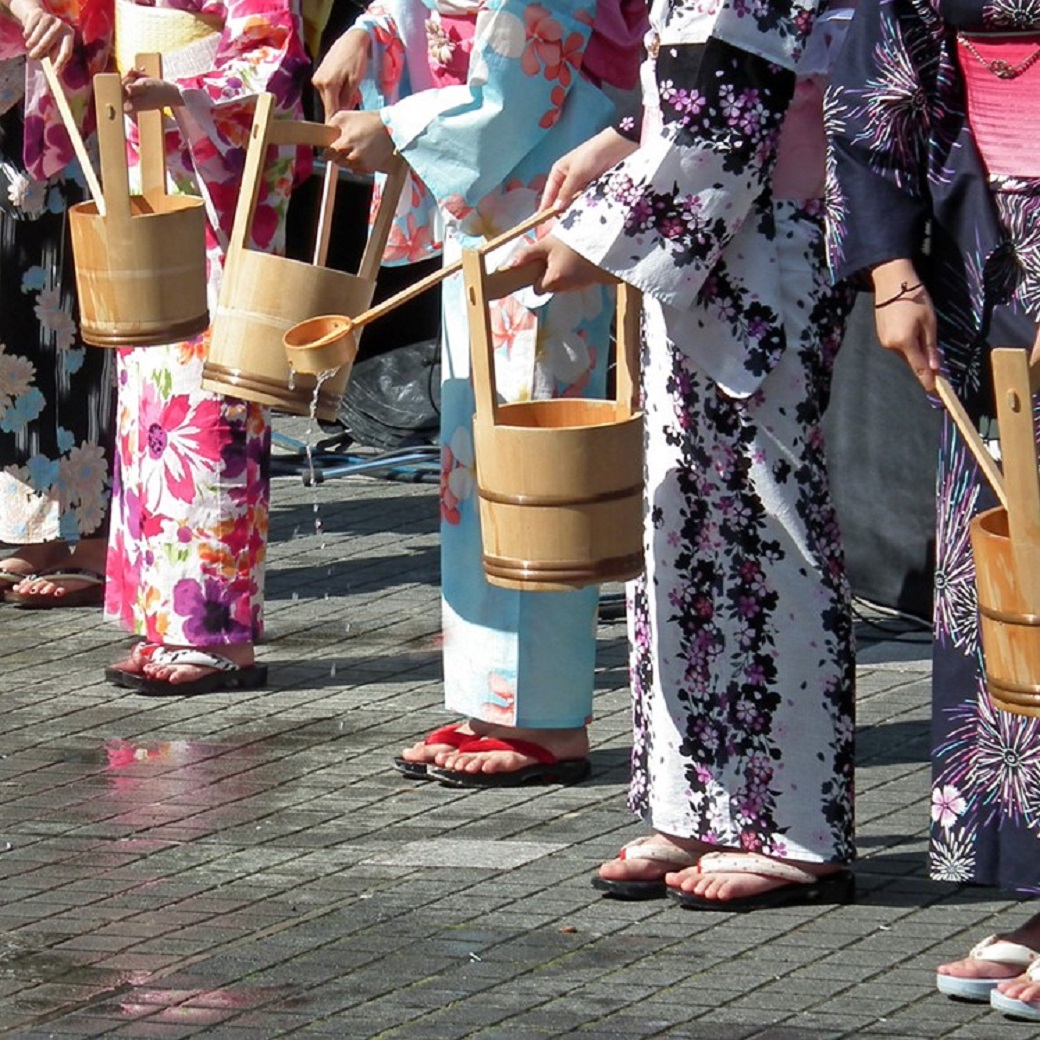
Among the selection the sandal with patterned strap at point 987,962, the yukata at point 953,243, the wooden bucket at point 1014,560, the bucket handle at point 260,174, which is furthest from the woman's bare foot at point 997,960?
the bucket handle at point 260,174

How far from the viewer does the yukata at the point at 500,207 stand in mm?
5414

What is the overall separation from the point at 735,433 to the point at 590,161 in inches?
20.6

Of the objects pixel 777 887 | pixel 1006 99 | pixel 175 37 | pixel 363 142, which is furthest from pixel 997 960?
pixel 175 37

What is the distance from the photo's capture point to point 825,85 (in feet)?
15.2

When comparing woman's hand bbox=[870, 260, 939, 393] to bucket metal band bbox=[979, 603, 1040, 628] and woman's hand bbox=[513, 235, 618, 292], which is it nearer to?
bucket metal band bbox=[979, 603, 1040, 628]

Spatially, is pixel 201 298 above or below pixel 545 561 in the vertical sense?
above

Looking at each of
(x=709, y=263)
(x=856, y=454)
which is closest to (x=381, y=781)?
(x=709, y=263)

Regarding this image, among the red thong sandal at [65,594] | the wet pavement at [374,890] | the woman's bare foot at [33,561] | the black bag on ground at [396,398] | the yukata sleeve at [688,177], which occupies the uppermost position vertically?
the yukata sleeve at [688,177]

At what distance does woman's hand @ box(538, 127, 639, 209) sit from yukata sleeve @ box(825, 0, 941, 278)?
0.60m

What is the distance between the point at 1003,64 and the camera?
4156 mm

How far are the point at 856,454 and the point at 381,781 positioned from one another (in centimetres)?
203

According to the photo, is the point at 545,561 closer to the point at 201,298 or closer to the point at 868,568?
the point at 201,298

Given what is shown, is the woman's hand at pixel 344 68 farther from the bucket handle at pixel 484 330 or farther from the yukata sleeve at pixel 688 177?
the yukata sleeve at pixel 688 177

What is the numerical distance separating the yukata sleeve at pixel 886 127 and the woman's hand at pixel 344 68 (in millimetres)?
1553
